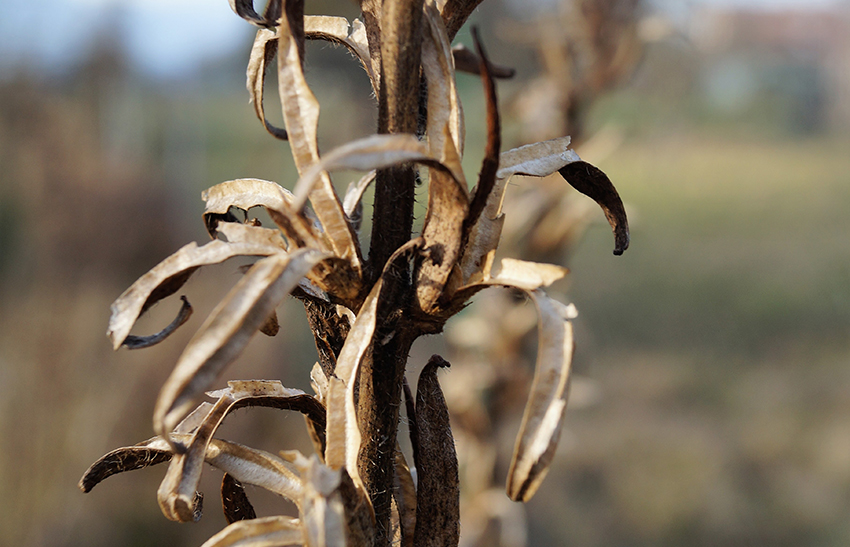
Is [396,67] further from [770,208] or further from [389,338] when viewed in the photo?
[770,208]

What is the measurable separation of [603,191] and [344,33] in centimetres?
18

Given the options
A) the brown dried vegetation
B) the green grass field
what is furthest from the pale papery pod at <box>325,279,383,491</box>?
the green grass field

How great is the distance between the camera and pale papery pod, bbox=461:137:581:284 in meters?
0.31

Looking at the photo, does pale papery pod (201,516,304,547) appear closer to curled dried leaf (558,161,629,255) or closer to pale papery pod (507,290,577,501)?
pale papery pod (507,290,577,501)

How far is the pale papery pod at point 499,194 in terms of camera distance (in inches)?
12.3

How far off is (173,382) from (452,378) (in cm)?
132

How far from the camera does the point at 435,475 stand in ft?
1.17

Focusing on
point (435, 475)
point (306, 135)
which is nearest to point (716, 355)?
point (435, 475)

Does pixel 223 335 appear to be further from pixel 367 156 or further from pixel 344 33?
pixel 344 33

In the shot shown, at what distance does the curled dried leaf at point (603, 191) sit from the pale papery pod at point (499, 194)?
0.03 ft

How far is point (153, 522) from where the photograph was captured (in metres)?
2.99

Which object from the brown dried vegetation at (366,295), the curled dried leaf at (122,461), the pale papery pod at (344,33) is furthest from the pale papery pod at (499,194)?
the curled dried leaf at (122,461)

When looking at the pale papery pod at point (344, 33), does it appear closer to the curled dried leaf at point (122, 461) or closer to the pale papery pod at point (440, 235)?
the pale papery pod at point (440, 235)

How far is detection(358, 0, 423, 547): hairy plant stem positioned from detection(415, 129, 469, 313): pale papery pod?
0.01 metres
